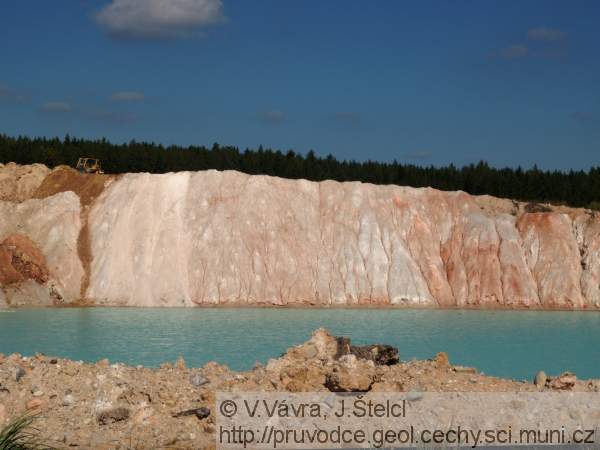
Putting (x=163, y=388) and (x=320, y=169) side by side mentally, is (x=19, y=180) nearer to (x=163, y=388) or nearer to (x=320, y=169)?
(x=320, y=169)

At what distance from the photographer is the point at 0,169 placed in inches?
2810

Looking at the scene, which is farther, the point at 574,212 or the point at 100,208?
the point at 574,212

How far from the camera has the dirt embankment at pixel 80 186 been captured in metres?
65.2

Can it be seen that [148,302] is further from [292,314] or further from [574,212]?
[574,212]

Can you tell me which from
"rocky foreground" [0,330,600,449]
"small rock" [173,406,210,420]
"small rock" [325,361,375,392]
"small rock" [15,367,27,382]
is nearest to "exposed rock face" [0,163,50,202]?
"rocky foreground" [0,330,600,449]

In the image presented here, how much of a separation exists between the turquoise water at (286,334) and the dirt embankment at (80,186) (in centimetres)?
1263

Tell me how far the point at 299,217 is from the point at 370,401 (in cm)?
5143

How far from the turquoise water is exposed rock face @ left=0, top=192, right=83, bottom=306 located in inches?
185

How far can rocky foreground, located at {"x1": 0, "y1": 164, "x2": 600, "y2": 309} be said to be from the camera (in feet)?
200

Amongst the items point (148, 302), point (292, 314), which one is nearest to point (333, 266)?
point (292, 314)

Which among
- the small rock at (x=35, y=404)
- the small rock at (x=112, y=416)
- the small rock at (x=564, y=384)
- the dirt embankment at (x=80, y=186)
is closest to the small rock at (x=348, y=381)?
the small rock at (x=112, y=416)

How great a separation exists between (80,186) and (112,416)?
186 feet

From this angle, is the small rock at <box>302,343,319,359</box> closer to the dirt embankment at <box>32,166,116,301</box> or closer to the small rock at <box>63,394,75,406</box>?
the small rock at <box>63,394,75,406</box>

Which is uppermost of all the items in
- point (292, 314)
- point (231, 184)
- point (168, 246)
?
point (231, 184)
